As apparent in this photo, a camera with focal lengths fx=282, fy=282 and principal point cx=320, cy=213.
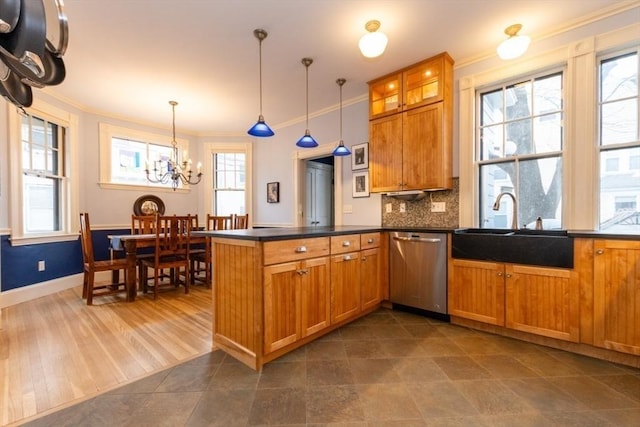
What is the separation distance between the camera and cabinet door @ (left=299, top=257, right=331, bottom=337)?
216 centimetres

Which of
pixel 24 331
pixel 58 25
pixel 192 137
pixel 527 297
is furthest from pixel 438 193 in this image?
pixel 192 137

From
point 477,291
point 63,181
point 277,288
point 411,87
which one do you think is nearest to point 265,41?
point 411,87

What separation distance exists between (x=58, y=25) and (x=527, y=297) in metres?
3.26

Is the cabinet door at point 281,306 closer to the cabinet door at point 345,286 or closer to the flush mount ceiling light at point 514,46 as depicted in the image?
the cabinet door at point 345,286

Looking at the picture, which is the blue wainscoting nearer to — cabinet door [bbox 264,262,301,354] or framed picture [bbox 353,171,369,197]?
cabinet door [bbox 264,262,301,354]

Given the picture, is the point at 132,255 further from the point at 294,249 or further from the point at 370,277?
the point at 370,277

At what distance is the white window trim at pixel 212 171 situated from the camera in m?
5.64

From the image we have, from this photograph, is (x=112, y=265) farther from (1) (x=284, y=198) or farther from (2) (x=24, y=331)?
(1) (x=284, y=198)

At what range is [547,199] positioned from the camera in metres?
2.65

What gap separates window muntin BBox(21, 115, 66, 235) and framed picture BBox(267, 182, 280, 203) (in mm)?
3035

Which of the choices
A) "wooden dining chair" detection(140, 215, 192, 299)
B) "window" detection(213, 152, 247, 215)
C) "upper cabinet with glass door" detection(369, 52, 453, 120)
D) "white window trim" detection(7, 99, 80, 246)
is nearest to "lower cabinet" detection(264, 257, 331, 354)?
"upper cabinet with glass door" detection(369, 52, 453, 120)

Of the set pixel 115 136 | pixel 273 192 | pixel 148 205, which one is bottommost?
pixel 148 205

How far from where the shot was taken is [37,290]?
3551mm

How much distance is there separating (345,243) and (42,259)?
3.99 m
